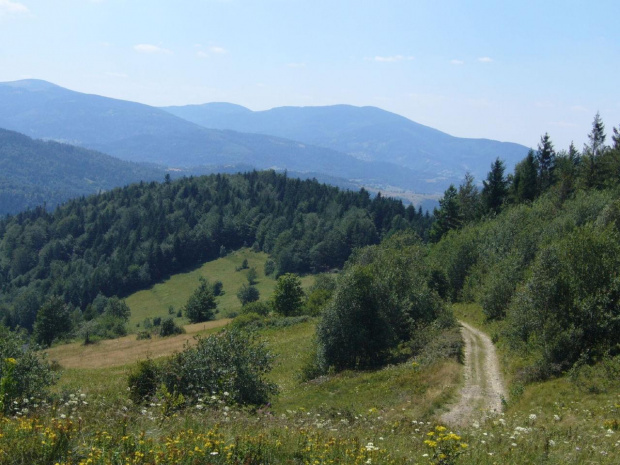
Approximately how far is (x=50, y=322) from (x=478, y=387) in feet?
223

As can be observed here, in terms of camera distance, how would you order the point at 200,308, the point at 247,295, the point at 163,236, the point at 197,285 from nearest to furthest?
1. the point at 200,308
2. the point at 247,295
3. the point at 197,285
4. the point at 163,236

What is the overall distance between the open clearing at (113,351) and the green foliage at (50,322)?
365 cm

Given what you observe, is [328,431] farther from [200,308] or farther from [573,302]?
[200,308]

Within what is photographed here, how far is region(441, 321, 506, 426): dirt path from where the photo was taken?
778 inches

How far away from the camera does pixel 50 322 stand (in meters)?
72.6

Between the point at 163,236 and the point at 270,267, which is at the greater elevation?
the point at 163,236

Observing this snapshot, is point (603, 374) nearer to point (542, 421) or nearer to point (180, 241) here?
point (542, 421)

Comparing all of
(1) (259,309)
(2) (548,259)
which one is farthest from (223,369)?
(1) (259,309)

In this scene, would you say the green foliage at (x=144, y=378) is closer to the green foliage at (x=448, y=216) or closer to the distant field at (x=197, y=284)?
the green foliage at (x=448, y=216)

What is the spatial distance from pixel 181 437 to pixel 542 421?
1327 centimetres

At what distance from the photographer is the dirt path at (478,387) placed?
19.8m

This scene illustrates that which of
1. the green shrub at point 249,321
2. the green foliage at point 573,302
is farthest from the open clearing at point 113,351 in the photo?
the green foliage at point 573,302

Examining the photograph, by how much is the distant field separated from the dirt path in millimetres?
86721

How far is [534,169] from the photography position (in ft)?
251
